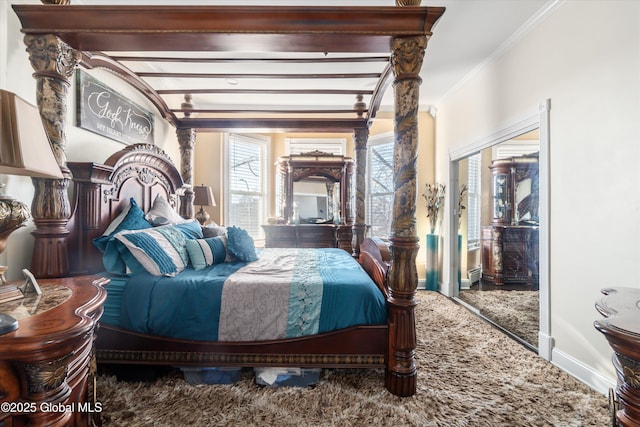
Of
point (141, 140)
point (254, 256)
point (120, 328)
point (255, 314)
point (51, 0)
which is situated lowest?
point (120, 328)

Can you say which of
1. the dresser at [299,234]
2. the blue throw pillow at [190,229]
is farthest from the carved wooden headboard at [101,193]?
the dresser at [299,234]

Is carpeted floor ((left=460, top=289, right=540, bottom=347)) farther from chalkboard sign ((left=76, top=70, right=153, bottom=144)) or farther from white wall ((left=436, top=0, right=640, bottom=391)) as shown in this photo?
→ chalkboard sign ((left=76, top=70, right=153, bottom=144))

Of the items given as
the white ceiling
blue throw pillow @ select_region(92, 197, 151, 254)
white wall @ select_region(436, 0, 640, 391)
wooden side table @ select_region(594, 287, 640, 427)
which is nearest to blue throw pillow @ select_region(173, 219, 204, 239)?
blue throw pillow @ select_region(92, 197, 151, 254)

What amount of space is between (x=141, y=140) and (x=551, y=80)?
406cm

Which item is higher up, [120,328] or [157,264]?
[157,264]

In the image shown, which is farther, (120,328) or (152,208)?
(152,208)

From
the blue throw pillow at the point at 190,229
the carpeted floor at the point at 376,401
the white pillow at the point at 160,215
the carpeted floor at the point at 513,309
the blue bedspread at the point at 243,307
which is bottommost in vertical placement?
the carpeted floor at the point at 376,401

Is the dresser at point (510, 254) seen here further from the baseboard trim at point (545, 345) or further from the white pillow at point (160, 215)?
the white pillow at point (160, 215)

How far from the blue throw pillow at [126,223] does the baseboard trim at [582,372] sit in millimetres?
3547

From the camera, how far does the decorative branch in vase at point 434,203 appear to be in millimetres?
4336

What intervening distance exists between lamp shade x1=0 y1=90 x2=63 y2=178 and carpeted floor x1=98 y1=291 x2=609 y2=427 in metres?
1.46

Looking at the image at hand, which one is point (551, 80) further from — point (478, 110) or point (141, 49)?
point (141, 49)

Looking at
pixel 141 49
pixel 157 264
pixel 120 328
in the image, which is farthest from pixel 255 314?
pixel 141 49

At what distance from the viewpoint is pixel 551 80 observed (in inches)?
89.8
